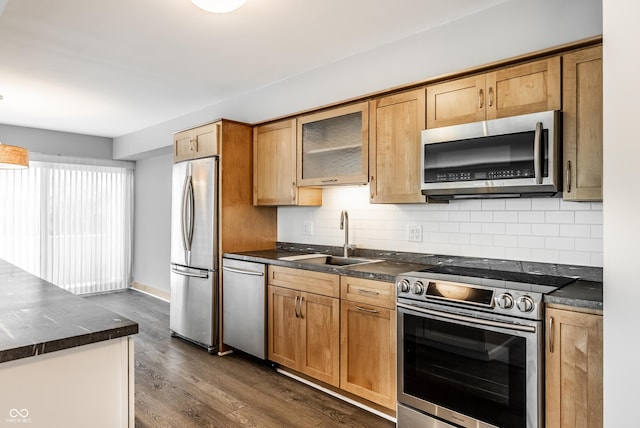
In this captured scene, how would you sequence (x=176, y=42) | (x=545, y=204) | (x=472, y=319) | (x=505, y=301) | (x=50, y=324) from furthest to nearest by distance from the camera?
(x=176, y=42), (x=545, y=204), (x=472, y=319), (x=505, y=301), (x=50, y=324)

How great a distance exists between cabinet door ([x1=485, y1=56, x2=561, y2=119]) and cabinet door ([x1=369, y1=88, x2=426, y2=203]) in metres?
0.45

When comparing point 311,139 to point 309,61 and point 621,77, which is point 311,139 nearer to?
point 309,61

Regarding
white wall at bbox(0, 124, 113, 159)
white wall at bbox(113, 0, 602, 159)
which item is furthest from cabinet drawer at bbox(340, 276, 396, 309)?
white wall at bbox(0, 124, 113, 159)

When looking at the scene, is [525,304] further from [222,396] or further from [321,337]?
[222,396]

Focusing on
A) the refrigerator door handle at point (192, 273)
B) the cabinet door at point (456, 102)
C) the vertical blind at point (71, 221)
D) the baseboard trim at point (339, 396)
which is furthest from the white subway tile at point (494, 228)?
the vertical blind at point (71, 221)

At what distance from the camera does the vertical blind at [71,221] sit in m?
5.83

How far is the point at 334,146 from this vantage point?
10.6 ft

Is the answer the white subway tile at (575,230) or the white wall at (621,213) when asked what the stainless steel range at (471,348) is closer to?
the white subway tile at (575,230)

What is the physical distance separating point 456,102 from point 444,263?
1.11 metres

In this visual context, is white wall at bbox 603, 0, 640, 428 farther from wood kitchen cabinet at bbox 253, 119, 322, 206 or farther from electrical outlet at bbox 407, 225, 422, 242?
wood kitchen cabinet at bbox 253, 119, 322, 206

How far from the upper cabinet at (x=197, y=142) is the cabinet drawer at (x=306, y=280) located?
1.33 metres

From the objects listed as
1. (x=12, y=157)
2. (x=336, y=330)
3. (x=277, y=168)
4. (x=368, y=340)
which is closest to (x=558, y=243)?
(x=368, y=340)

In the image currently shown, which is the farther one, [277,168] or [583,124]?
[277,168]

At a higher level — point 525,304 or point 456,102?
point 456,102
